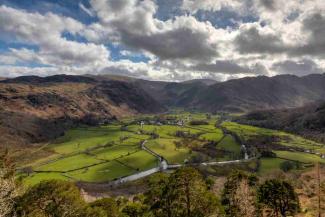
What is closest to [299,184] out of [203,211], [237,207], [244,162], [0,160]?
[237,207]

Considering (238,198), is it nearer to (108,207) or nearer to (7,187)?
(108,207)

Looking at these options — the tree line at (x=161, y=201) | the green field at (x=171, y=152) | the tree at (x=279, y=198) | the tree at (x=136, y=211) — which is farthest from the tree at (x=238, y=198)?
the green field at (x=171, y=152)

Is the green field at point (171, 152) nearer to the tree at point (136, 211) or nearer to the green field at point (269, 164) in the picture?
the green field at point (269, 164)

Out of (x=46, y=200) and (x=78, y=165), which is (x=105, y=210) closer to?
(x=46, y=200)

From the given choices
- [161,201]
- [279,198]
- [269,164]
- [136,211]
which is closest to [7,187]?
[136,211]

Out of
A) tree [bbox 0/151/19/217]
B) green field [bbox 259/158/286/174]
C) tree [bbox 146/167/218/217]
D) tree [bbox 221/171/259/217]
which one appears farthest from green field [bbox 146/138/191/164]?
tree [bbox 146/167/218/217]

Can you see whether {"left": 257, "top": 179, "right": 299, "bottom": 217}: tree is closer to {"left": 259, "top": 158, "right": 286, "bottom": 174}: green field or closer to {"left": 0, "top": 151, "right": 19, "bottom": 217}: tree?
{"left": 0, "top": 151, "right": 19, "bottom": 217}: tree
